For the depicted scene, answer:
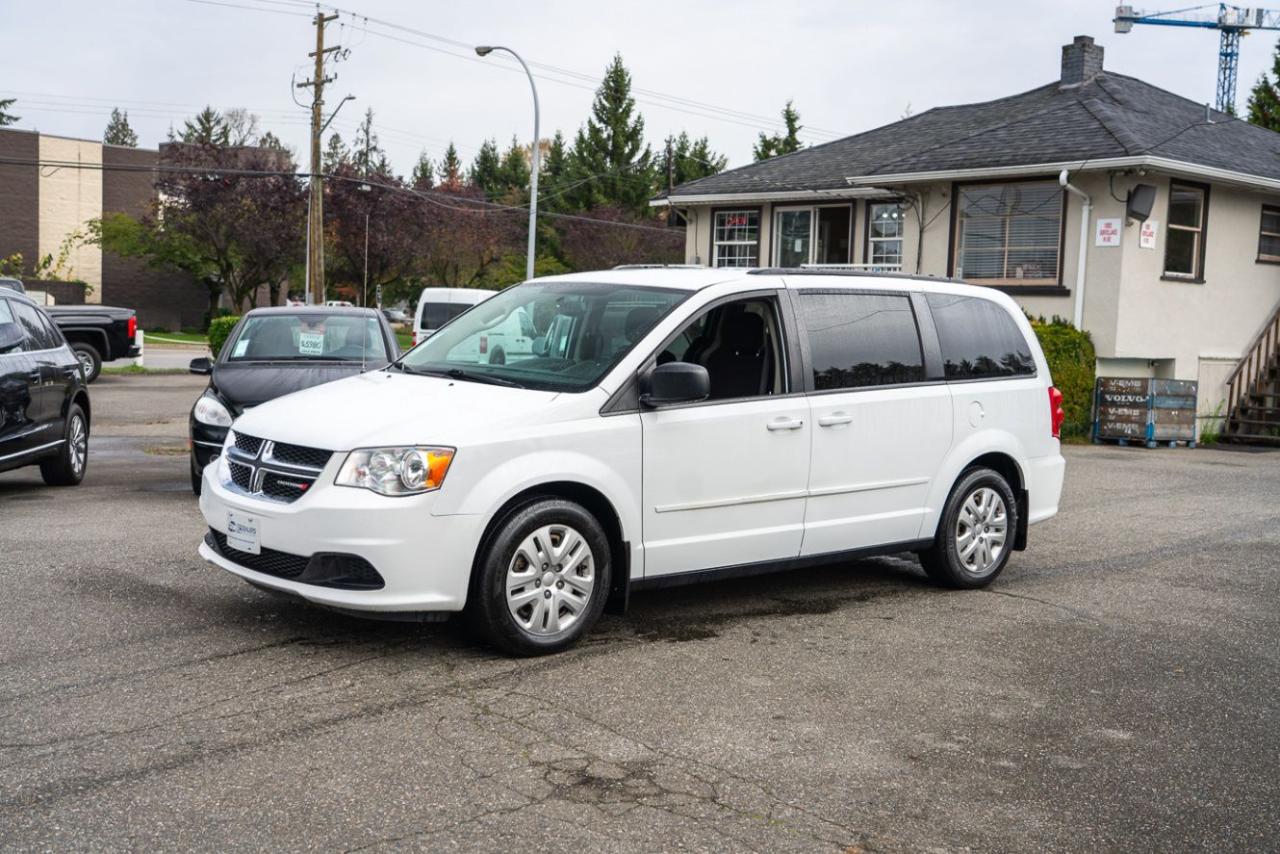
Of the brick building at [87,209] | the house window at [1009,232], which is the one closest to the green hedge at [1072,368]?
the house window at [1009,232]

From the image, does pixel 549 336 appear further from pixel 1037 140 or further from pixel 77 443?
pixel 1037 140

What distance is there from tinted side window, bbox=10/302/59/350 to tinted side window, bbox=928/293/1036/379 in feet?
24.3

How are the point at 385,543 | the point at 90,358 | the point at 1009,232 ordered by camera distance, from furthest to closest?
1. the point at 90,358
2. the point at 1009,232
3. the point at 385,543

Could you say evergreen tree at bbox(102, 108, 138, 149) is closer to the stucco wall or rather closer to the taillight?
the stucco wall

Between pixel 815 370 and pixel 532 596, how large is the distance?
7.00ft

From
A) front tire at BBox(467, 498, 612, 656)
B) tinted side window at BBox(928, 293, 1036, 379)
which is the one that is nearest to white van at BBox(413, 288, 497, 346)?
tinted side window at BBox(928, 293, 1036, 379)

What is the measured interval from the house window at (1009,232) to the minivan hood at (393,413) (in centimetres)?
1495

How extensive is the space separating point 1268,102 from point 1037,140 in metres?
22.8

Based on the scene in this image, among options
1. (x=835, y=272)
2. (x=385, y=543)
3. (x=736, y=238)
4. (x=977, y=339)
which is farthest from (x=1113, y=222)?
(x=385, y=543)

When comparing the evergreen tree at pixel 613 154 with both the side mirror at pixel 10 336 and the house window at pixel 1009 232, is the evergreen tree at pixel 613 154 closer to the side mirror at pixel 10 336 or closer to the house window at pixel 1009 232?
the house window at pixel 1009 232

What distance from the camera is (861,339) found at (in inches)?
290

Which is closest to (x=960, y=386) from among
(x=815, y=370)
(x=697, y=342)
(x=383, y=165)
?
(x=815, y=370)

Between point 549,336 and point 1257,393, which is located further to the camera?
point 1257,393

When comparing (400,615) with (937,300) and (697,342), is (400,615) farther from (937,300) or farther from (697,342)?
(937,300)
